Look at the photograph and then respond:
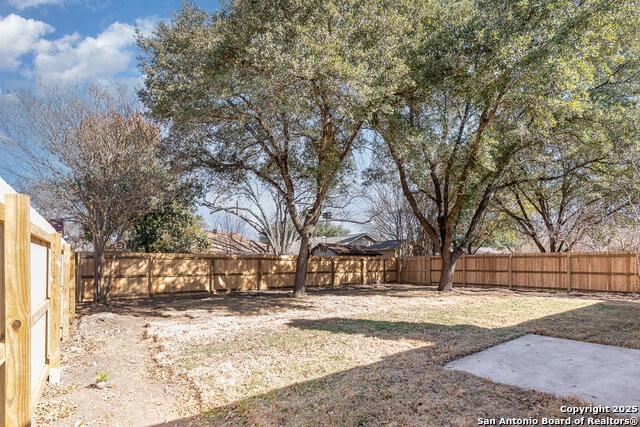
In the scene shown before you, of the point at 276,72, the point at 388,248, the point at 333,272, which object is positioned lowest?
the point at 333,272

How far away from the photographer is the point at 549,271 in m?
15.8

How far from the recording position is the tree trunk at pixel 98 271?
10.6 metres

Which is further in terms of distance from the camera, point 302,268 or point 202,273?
point 202,273

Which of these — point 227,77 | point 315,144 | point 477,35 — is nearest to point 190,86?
point 227,77

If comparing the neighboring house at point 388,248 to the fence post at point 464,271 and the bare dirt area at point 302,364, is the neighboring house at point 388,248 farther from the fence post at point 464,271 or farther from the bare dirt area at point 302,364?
the bare dirt area at point 302,364

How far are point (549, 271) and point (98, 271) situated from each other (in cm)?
1670

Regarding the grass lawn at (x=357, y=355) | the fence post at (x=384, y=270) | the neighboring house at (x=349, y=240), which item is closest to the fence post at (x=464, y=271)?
the fence post at (x=384, y=270)

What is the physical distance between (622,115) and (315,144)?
8985 millimetres

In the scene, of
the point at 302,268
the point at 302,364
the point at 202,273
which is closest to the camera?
the point at 302,364

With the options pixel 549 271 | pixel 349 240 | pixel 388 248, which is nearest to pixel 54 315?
pixel 549 271

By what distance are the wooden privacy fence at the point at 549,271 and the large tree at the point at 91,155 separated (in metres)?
14.6

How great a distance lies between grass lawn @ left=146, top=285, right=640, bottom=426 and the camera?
359 centimetres

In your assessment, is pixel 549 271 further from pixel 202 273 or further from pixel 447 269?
pixel 202 273

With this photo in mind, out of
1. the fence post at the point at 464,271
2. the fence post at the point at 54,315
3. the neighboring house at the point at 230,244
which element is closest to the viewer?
the fence post at the point at 54,315
